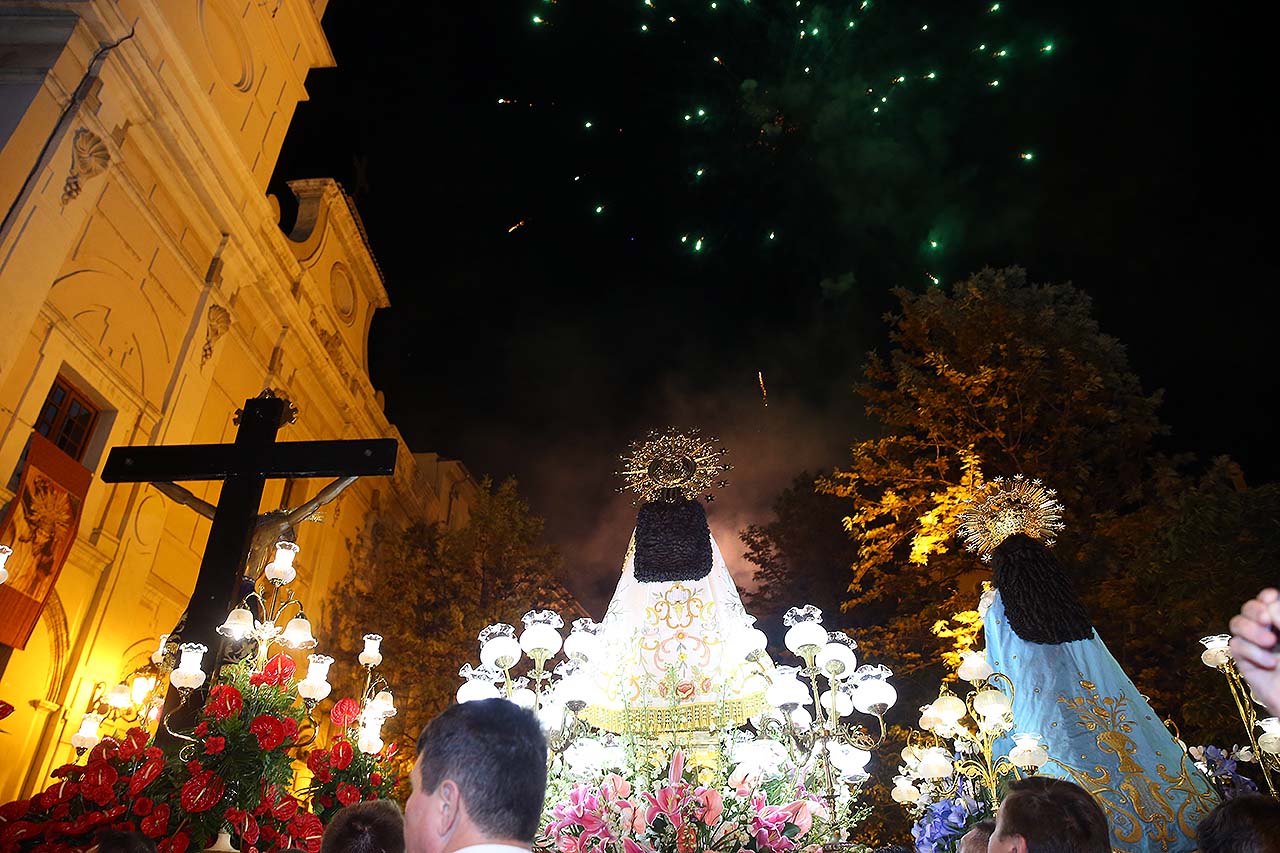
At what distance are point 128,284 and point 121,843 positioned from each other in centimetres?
999

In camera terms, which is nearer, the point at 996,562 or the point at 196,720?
the point at 196,720

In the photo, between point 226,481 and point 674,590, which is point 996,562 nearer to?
point 674,590

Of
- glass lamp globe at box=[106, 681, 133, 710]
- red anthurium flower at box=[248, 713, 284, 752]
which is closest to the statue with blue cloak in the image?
red anthurium flower at box=[248, 713, 284, 752]

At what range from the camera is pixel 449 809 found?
6.82ft

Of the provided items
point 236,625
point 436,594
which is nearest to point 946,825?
point 236,625

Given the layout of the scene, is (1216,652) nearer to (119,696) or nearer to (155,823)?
(155,823)

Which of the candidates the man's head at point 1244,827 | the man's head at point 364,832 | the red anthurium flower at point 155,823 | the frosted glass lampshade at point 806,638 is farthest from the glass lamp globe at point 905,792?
the red anthurium flower at point 155,823

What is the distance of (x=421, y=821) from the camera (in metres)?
2.09

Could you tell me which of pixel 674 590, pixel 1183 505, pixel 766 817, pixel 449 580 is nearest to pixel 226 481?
pixel 674 590

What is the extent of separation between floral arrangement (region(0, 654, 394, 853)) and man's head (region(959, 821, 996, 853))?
2999 millimetres

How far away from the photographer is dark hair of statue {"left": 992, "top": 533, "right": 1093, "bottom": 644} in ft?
20.7

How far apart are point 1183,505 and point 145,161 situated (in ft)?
50.3

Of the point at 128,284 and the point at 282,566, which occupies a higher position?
the point at 128,284

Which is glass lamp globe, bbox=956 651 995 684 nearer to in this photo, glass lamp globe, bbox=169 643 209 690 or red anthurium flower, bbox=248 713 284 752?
red anthurium flower, bbox=248 713 284 752
